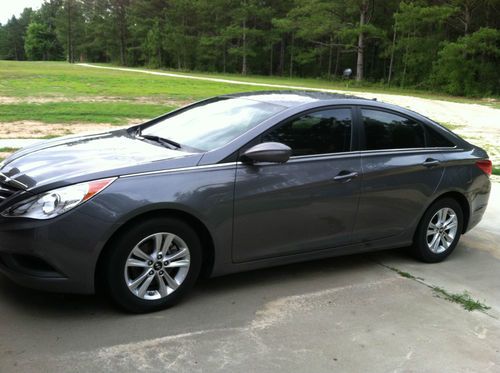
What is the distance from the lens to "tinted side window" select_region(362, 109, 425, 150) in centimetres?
474

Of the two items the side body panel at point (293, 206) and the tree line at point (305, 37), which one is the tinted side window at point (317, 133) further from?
the tree line at point (305, 37)

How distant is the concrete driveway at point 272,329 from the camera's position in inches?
125

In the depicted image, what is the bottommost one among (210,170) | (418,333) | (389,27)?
(418,333)

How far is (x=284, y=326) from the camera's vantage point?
3.70m

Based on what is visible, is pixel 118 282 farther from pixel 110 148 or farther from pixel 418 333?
pixel 418 333

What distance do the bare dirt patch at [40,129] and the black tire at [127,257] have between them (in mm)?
7535

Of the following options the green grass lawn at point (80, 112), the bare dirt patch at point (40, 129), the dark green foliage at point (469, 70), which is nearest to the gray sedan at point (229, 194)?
the bare dirt patch at point (40, 129)

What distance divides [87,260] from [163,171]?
2.53 ft

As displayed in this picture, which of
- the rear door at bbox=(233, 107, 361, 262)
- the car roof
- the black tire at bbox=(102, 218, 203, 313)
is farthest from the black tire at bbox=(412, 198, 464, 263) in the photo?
the black tire at bbox=(102, 218, 203, 313)

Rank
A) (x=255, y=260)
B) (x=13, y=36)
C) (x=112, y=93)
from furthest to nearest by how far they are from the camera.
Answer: (x=13, y=36), (x=112, y=93), (x=255, y=260)

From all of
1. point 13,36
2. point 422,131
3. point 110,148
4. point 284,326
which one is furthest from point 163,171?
point 13,36

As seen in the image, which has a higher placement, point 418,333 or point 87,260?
point 87,260

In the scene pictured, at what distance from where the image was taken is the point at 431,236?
5238 millimetres

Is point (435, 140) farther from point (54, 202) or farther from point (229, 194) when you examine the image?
point (54, 202)
